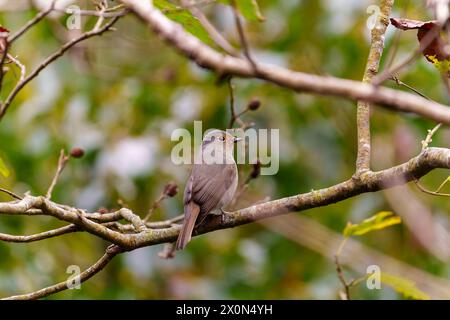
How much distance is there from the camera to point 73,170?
6.29m

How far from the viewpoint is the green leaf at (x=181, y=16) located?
2707 millimetres

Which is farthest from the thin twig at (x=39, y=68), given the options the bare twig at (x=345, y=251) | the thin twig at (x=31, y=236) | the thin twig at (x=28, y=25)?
the bare twig at (x=345, y=251)

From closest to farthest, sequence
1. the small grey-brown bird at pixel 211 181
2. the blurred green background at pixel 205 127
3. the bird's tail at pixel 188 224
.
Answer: the bird's tail at pixel 188 224 → the small grey-brown bird at pixel 211 181 → the blurred green background at pixel 205 127

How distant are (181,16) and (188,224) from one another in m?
1.25

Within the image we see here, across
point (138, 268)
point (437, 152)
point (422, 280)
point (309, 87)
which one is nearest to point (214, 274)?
point (138, 268)

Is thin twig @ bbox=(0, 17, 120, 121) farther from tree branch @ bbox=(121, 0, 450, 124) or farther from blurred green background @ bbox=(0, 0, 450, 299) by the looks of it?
blurred green background @ bbox=(0, 0, 450, 299)

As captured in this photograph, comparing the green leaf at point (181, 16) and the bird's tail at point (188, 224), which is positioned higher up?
the green leaf at point (181, 16)

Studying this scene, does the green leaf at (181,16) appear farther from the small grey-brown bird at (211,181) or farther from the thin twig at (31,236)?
the small grey-brown bird at (211,181)

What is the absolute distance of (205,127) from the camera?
6184 mm

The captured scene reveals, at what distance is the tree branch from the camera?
1.24m

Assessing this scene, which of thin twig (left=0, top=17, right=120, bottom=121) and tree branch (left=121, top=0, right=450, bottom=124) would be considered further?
thin twig (left=0, top=17, right=120, bottom=121)

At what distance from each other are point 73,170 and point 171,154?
1005 millimetres

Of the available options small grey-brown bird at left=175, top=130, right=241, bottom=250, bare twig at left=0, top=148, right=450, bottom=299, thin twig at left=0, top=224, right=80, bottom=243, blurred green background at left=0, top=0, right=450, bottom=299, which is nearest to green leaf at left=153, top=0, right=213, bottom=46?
bare twig at left=0, top=148, right=450, bottom=299

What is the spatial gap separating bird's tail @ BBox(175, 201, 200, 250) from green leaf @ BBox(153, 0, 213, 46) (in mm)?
972
